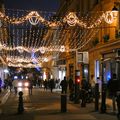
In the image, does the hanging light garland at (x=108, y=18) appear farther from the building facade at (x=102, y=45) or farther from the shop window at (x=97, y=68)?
the shop window at (x=97, y=68)

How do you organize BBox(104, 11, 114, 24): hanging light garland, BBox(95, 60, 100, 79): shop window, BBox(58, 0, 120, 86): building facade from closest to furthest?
BBox(104, 11, 114, 24): hanging light garland → BBox(58, 0, 120, 86): building facade → BBox(95, 60, 100, 79): shop window

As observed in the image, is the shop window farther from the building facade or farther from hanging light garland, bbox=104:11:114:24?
hanging light garland, bbox=104:11:114:24

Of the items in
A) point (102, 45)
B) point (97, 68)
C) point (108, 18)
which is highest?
point (108, 18)

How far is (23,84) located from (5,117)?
39.7 metres

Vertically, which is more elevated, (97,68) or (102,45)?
(102,45)

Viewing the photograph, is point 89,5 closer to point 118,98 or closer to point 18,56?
point 118,98

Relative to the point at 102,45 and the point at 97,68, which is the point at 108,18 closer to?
the point at 102,45

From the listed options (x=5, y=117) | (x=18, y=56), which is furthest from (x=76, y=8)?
(x=18, y=56)

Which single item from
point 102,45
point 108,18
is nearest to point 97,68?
point 102,45

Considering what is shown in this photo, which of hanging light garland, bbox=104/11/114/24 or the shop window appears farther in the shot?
the shop window

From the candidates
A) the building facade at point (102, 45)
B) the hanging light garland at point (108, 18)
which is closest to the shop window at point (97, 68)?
the building facade at point (102, 45)

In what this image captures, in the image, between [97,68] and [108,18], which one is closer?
[108,18]

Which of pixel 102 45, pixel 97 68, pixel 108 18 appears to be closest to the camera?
pixel 108 18

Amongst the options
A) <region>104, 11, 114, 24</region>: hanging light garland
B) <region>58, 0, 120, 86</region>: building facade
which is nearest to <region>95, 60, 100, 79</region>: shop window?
<region>58, 0, 120, 86</region>: building facade
